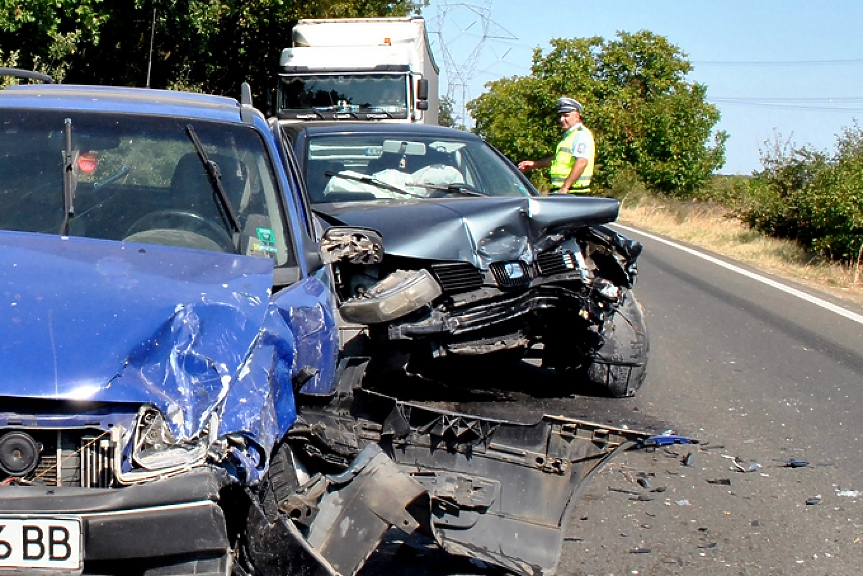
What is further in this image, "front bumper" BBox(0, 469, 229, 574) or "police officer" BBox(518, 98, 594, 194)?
"police officer" BBox(518, 98, 594, 194)

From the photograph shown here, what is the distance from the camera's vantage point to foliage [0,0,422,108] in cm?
1769

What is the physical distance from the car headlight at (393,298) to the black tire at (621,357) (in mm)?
1739

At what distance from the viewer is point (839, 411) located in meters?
7.12

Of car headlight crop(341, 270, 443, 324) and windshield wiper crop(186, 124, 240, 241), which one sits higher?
windshield wiper crop(186, 124, 240, 241)

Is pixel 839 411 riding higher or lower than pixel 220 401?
lower

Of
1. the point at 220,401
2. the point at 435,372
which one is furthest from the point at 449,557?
the point at 435,372

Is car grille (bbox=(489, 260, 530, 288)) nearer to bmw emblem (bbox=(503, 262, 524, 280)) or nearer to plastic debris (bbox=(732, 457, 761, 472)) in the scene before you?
bmw emblem (bbox=(503, 262, 524, 280))

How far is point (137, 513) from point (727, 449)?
4137mm

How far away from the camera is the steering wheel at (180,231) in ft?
13.8

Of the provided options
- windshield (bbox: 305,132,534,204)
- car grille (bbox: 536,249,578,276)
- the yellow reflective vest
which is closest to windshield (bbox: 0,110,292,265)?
car grille (bbox: 536,249,578,276)

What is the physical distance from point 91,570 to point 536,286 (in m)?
3.74

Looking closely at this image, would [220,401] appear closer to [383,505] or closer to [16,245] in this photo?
[383,505]

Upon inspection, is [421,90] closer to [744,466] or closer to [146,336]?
[744,466]

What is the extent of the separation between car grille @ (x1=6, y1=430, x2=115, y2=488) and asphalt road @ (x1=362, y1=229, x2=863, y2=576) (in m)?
2.11
